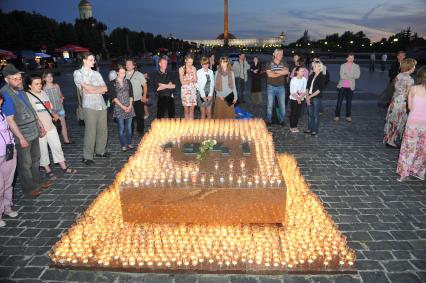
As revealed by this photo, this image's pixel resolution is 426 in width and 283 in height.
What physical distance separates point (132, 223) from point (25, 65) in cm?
3877

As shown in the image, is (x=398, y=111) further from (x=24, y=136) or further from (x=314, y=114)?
(x=24, y=136)

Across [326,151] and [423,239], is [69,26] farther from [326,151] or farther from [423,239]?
[423,239]

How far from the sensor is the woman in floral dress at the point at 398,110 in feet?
25.6

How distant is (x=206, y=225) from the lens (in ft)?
15.4

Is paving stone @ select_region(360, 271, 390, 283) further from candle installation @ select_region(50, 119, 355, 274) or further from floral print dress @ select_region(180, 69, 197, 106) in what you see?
floral print dress @ select_region(180, 69, 197, 106)

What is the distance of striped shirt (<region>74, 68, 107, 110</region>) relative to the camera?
22.6 feet

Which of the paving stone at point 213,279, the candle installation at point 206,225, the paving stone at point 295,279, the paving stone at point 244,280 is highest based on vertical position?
the candle installation at point 206,225

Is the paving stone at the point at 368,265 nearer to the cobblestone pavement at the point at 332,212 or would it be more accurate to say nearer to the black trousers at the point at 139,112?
the cobblestone pavement at the point at 332,212

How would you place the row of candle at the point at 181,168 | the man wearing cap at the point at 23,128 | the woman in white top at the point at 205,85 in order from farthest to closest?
the woman in white top at the point at 205,85 < the man wearing cap at the point at 23,128 < the row of candle at the point at 181,168

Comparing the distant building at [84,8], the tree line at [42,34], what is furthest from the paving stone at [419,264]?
the distant building at [84,8]

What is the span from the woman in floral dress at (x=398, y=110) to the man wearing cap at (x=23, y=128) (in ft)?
26.2

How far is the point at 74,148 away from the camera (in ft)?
28.6

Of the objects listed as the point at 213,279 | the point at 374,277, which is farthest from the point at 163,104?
the point at 374,277

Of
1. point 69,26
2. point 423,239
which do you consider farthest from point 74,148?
point 69,26
